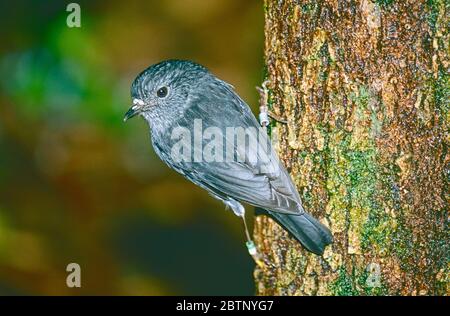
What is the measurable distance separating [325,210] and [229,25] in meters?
4.24

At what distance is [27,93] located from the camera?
18.8 ft

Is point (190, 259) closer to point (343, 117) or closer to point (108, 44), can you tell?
point (108, 44)

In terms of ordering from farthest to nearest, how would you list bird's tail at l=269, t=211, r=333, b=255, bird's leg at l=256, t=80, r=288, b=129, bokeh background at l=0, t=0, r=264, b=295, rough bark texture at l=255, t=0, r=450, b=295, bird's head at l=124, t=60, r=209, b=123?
1. bokeh background at l=0, t=0, r=264, b=295
2. bird's head at l=124, t=60, r=209, b=123
3. bird's leg at l=256, t=80, r=288, b=129
4. bird's tail at l=269, t=211, r=333, b=255
5. rough bark texture at l=255, t=0, r=450, b=295

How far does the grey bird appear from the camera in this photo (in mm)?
3701

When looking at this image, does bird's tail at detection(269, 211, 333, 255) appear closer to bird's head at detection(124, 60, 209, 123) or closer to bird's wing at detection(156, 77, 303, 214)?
bird's wing at detection(156, 77, 303, 214)

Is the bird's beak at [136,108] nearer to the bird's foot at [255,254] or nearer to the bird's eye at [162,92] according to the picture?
the bird's eye at [162,92]

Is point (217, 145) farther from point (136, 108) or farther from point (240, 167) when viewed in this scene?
point (136, 108)

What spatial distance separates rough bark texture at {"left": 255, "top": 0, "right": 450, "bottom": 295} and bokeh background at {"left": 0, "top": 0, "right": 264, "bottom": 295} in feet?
8.48

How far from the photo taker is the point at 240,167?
3889mm

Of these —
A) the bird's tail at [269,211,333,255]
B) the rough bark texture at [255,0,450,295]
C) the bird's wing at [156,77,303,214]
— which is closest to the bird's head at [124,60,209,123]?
the bird's wing at [156,77,303,214]

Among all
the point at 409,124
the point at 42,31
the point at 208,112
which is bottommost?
the point at 409,124

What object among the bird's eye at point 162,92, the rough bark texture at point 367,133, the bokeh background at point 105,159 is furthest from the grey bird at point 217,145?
the bokeh background at point 105,159

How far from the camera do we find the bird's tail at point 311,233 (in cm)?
362

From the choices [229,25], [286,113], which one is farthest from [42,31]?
[286,113]
